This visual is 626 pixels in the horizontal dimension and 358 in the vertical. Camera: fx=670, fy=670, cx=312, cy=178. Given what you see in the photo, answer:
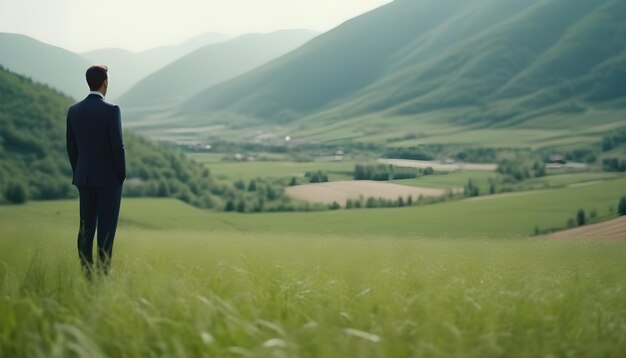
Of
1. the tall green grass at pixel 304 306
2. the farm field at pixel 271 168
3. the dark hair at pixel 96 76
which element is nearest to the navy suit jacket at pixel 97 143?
the dark hair at pixel 96 76

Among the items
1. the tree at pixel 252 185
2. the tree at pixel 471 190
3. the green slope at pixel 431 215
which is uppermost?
the tree at pixel 252 185

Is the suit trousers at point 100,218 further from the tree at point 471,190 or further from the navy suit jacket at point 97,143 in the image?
the tree at point 471,190

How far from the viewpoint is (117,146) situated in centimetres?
778

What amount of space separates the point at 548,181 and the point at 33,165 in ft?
226

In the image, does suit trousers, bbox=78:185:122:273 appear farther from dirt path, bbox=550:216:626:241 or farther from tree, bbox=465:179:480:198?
tree, bbox=465:179:480:198

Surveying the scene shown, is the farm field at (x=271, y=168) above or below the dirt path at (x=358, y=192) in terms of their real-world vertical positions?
above

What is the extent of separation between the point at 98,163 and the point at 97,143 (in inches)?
10.0

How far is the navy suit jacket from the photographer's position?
7750 mm

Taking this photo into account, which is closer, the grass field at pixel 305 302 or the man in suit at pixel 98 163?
the grass field at pixel 305 302

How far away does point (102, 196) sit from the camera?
25.6 ft

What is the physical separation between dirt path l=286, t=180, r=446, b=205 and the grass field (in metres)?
61.7

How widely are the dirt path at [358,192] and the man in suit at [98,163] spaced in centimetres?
6204

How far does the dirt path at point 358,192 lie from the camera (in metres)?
72.6

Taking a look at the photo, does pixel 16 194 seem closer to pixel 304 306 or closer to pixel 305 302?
pixel 305 302
